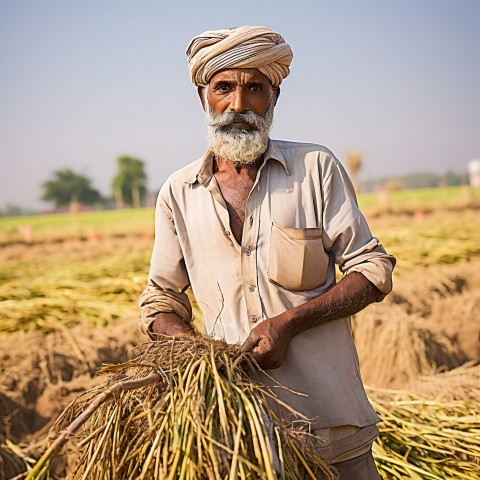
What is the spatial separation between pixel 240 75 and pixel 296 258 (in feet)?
1.86

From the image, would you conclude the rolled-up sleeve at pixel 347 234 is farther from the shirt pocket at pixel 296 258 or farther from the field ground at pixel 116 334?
the field ground at pixel 116 334

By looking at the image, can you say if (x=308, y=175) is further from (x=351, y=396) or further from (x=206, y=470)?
(x=206, y=470)

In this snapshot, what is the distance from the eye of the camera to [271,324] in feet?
5.49

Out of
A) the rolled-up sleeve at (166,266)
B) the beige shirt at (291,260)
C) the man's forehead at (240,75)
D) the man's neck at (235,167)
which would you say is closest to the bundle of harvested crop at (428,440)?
the beige shirt at (291,260)

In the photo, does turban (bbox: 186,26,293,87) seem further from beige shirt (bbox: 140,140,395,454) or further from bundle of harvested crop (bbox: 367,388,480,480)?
bundle of harvested crop (bbox: 367,388,480,480)

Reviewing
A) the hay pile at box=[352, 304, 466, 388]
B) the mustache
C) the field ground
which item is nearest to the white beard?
the mustache

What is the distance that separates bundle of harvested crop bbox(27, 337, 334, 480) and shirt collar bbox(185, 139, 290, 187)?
0.59 meters

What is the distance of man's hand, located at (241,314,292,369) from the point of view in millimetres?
1632

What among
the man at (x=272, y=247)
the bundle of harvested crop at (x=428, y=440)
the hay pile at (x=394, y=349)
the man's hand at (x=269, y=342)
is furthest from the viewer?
the hay pile at (x=394, y=349)

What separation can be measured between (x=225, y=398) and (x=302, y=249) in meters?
0.55

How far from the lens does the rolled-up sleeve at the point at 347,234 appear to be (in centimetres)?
178

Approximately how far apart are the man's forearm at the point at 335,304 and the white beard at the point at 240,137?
470 millimetres

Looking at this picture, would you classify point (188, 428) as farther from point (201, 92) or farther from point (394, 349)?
point (394, 349)

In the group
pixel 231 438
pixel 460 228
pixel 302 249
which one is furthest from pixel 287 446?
pixel 460 228
